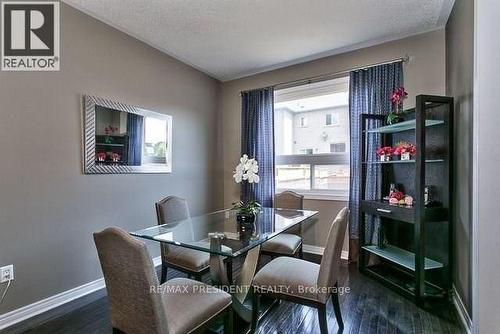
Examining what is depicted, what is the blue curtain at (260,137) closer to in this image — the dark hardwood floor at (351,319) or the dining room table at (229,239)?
the dining room table at (229,239)

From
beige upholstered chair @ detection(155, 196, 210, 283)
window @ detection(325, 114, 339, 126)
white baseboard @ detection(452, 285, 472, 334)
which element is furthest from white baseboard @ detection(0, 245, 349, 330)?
window @ detection(325, 114, 339, 126)

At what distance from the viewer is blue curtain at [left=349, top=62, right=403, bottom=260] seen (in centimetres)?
287

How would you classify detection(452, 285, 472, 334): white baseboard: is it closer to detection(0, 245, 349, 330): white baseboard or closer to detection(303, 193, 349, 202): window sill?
detection(303, 193, 349, 202): window sill

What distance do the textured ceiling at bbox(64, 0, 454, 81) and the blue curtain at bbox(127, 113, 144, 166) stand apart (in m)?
0.93

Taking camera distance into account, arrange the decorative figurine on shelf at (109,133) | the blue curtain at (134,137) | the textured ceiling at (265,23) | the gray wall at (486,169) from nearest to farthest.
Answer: the gray wall at (486,169) → the textured ceiling at (265,23) → the decorative figurine on shelf at (109,133) → the blue curtain at (134,137)

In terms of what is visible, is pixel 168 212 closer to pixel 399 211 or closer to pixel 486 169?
pixel 399 211

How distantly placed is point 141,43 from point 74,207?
6.37 feet

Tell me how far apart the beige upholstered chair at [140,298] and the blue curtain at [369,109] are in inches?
84.8

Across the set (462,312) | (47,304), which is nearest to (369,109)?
(462,312)

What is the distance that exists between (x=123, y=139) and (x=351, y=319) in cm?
272

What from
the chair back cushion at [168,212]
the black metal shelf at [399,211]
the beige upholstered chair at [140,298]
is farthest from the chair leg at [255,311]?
the black metal shelf at [399,211]

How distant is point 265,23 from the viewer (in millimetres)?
2578

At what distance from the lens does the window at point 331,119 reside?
3.44 m

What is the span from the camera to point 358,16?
8.09 ft
